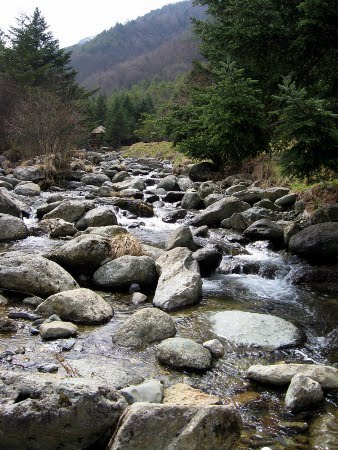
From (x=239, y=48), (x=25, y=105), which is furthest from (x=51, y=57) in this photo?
(x=239, y=48)

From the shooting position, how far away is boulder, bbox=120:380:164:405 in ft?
12.0

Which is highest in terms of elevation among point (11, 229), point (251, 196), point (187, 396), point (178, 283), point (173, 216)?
point (11, 229)

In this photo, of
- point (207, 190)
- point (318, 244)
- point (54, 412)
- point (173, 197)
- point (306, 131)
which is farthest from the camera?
point (207, 190)

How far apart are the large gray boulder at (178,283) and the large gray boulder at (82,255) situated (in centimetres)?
112

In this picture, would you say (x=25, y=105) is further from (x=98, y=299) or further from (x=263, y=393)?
(x=263, y=393)

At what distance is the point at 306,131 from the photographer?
682 centimetres

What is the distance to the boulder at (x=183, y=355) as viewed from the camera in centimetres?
447

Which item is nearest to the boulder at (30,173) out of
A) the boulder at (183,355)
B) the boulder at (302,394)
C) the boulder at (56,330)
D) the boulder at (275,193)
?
the boulder at (275,193)

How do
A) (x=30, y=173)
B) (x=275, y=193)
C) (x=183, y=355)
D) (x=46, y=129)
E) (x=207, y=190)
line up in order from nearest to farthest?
(x=183, y=355)
(x=275, y=193)
(x=207, y=190)
(x=30, y=173)
(x=46, y=129)

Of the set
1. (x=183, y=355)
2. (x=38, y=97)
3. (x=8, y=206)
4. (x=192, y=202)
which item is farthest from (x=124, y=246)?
(x=38, y=97)

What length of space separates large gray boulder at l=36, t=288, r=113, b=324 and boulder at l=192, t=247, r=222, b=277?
249cm

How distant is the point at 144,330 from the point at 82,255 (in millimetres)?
2830

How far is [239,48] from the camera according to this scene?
8.45 m

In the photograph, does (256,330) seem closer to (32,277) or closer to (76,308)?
(76,308)
